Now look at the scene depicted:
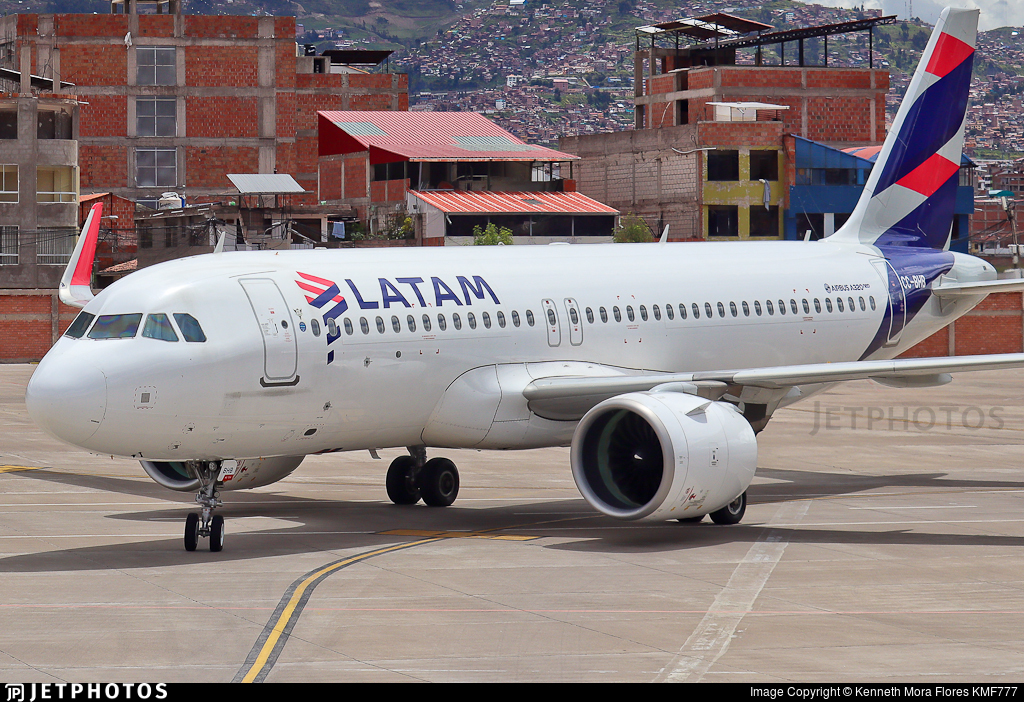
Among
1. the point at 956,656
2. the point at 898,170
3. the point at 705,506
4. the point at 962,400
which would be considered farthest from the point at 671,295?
the point at 962,400

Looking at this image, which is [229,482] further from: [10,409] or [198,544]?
[10,409]

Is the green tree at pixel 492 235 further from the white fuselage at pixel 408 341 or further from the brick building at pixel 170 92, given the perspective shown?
the white fuselage at pixel 408 341

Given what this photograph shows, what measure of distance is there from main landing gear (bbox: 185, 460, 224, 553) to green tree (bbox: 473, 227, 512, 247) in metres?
66.5

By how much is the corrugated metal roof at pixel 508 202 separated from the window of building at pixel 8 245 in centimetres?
2570

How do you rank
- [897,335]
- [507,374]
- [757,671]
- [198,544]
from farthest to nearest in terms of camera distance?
[897,335], [507,374], [198,544], [757,671]

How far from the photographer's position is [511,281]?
79.6 feet

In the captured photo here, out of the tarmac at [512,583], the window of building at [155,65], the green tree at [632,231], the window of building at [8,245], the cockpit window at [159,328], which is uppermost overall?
the window of building at [155,65]

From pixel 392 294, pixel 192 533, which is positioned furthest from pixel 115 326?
pixel 392 294

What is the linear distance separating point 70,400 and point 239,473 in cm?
543

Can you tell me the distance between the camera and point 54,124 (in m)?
83.8

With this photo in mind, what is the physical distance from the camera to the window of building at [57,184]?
84.2 m

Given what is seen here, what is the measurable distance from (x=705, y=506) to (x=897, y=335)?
423 inches

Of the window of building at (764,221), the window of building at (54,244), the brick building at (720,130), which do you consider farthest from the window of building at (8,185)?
the window of building at (764,221)

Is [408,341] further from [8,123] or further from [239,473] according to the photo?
[8,123]
